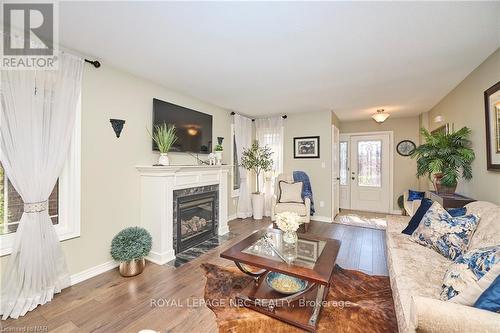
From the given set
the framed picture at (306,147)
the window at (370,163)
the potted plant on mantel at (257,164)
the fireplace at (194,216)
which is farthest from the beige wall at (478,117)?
the fireplace at (194,216)

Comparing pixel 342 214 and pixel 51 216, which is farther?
pixel 342 214

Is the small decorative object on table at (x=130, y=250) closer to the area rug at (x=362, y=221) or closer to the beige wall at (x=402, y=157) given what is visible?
the area rug at (x=362, y=221)

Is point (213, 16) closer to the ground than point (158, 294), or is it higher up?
higher up

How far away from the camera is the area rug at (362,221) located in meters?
4.27

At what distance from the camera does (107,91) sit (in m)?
2.50

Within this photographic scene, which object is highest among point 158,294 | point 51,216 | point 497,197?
point 497,197

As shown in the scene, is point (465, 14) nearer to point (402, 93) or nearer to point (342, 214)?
point (402, 93)

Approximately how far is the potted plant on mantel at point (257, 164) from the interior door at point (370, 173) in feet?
8.21

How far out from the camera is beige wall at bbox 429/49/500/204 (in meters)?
2.20

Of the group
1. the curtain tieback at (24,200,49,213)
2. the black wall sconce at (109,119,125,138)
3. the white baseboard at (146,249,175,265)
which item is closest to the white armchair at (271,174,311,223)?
the white baseboard at (146,249,175,265)

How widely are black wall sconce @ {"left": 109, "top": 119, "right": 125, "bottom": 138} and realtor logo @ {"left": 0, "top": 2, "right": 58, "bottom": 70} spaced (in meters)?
0.70

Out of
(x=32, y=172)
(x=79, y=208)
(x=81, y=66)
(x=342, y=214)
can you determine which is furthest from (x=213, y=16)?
(x=342, y=214)

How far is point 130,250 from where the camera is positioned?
7.69 feet

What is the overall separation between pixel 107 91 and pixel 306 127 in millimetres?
3830
